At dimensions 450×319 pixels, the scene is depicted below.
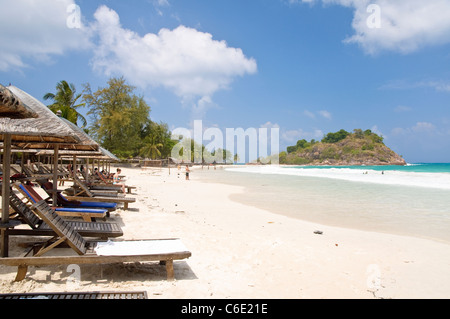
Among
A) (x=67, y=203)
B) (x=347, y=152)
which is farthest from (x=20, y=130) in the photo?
(x=347, y=152)

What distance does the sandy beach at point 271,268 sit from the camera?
3.58m

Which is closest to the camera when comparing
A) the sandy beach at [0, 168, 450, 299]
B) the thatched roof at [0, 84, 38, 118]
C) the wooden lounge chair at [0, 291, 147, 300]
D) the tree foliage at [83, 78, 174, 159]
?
the wooden lounge chair at [0, 291, 147, 300]

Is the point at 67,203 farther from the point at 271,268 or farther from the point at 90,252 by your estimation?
the point at 271,268

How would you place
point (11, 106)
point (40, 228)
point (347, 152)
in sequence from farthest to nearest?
1. point (347, 152)
2. point (40, 228)
3. point (11, 106)

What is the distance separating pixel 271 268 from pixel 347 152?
147401 millimetres

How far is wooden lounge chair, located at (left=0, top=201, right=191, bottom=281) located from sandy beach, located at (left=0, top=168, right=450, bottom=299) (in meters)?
0.27

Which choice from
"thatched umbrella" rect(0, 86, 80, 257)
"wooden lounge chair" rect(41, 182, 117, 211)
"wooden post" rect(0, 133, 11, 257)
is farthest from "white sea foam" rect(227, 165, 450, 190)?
"wooden post" rect(0, 133, 11, 257)

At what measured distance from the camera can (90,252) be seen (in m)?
3.86

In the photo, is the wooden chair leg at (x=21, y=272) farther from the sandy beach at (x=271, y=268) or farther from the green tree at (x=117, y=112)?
the green tree at (x=117, y=112)

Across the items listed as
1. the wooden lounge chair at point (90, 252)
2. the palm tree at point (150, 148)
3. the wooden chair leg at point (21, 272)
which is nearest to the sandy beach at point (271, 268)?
the wooden chair leg at point (21, 272)

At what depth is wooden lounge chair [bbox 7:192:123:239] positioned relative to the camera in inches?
165

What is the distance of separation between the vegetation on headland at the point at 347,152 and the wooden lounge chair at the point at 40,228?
460 ft

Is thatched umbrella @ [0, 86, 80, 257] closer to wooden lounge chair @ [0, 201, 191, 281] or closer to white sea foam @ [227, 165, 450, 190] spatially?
wooden lounge chair @ [0, 201, 191, 281]

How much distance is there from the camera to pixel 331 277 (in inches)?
161
